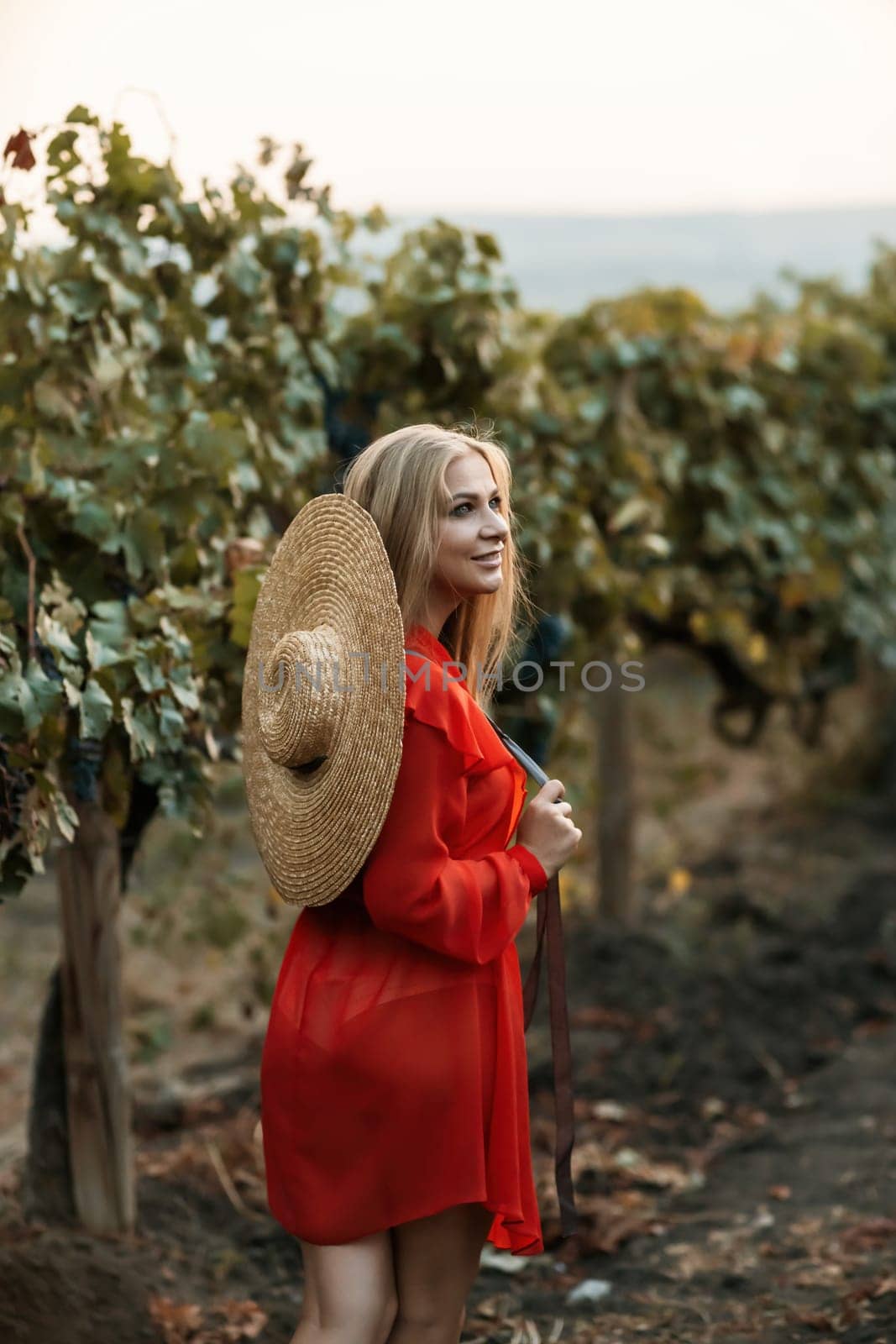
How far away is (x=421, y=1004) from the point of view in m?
2.09

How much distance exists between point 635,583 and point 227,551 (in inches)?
77.9

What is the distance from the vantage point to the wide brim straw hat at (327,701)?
79.4 inches

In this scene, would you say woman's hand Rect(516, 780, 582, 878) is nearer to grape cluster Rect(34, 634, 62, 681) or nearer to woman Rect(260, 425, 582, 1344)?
woman Rect(260, 425, 582, 1344)

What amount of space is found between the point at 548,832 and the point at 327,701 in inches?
14.9

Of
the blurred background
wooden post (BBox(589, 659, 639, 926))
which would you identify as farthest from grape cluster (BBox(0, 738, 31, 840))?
wooden post (BBox(589, 659, 639, 926))

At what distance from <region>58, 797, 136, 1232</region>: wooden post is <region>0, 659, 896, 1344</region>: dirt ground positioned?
0.12 m

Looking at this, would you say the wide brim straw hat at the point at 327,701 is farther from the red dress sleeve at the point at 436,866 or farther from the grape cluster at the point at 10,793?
the grape cluster at the point at 10,793

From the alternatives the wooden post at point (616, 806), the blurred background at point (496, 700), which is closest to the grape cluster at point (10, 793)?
the blurred background at point (496, 700)

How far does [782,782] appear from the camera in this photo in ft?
28.1

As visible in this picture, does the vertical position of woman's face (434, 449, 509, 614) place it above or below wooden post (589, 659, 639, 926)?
above

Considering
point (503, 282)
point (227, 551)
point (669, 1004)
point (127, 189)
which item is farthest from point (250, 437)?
point (669, 1004)

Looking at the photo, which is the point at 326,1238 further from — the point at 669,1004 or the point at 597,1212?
the point at 669,1004

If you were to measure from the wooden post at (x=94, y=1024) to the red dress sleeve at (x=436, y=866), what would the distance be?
1.37 meters

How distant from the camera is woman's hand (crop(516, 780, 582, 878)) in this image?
2.13 meters
